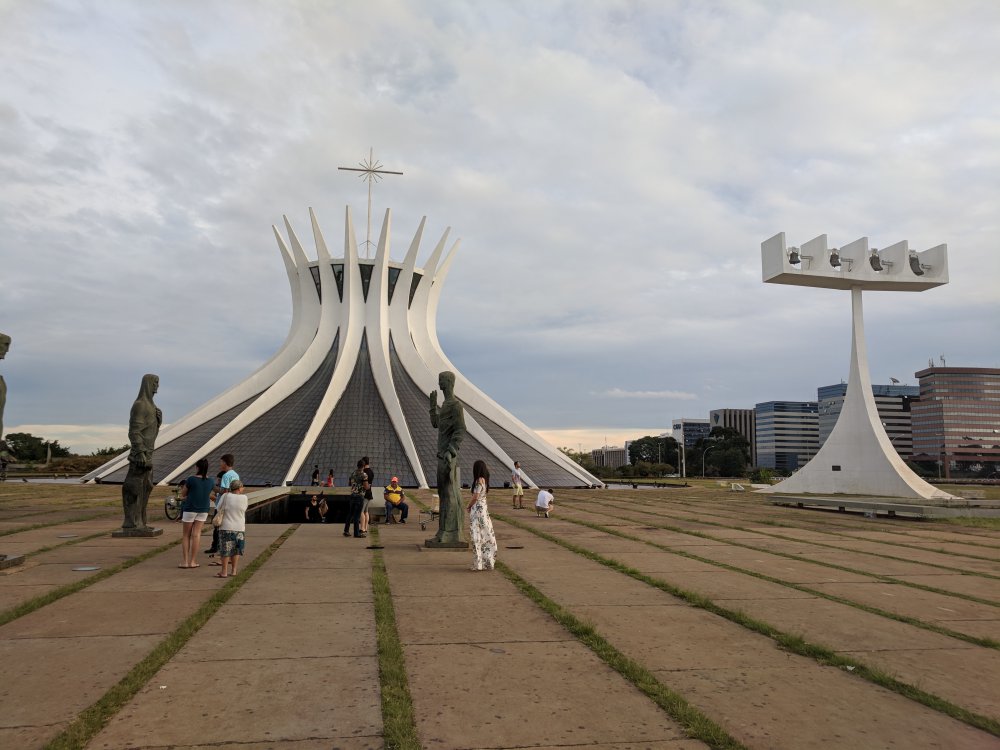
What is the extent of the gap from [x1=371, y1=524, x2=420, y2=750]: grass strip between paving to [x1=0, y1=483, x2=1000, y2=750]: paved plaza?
5 centimetres

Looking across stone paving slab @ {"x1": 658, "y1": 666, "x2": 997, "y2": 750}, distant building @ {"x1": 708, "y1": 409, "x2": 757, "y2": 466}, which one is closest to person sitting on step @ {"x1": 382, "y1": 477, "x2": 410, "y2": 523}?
stone paving slab @ {"x1": 658, "y1": 666, "x2": 997, "y2": 750}

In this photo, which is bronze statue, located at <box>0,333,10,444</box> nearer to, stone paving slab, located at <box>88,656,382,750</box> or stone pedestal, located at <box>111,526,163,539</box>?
stone pedestal, located at <box>111,526,163,539</box>

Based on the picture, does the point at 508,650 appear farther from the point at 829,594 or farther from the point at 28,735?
the point at 829,594

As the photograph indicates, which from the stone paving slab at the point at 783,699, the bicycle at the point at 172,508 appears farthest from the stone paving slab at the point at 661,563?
the bicycle at the point at 172,508

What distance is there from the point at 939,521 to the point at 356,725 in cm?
1890

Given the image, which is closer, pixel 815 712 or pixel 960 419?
pixel 815 712

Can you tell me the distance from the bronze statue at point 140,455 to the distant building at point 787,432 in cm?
16543

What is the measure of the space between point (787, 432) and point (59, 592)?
174 meters

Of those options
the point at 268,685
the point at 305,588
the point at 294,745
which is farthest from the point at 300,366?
the point at 294,745

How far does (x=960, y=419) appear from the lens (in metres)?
120

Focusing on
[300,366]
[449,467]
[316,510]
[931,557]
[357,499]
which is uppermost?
[300,366]

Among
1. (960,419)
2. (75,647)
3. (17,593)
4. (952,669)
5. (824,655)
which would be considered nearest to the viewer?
(952,669)

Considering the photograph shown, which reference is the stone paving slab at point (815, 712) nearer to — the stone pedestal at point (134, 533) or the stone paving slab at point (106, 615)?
the stone paving slab at point (106, 615)

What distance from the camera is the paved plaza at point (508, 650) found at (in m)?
3.65
